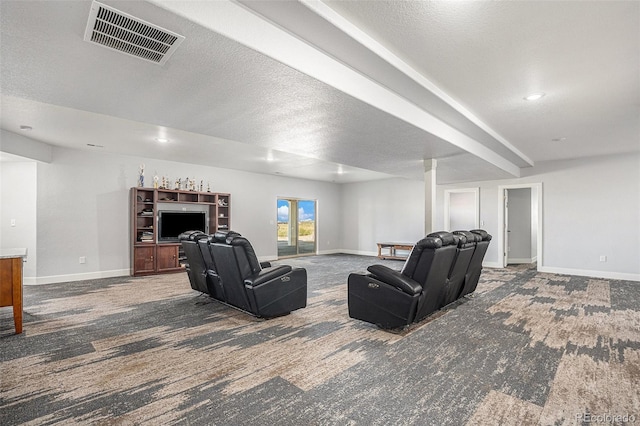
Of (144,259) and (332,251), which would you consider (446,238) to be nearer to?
(144,259)

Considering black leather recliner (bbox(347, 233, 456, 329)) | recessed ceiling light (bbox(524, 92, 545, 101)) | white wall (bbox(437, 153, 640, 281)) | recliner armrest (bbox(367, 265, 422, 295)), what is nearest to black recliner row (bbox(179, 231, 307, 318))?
black leather recliner (bbox(347, 233, 456, 329))

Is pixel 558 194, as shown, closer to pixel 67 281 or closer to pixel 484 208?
pixel 484 208

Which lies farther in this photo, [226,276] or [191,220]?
[191,220]

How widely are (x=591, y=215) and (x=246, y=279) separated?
7.66m

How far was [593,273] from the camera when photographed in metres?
6.91

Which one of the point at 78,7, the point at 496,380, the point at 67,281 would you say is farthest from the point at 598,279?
the point at 67,281

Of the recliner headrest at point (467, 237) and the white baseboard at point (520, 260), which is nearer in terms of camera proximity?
the recliner headrest at point (467, 237)

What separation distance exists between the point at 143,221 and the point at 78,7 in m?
6.31

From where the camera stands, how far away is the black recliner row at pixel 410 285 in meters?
3.29

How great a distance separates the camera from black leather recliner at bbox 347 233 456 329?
3.29m

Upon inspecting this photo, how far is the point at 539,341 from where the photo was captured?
3127 mm

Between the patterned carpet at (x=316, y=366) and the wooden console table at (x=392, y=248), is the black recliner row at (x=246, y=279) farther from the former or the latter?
the wooden console table at (x=392, y=248)

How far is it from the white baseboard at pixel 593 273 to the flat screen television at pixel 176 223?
27.7 ft

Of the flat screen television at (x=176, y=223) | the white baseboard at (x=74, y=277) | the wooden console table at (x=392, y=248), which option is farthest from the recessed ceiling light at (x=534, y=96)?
the white baseboard at (x=74, y=277)
